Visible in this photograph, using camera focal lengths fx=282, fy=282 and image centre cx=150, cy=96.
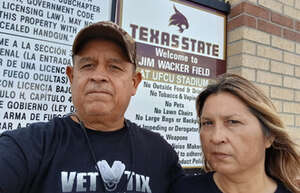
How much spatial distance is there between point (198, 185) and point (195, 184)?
18 mm

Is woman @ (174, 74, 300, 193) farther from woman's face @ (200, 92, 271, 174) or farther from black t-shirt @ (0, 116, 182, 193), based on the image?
black t-shirt @ (0, 116, 182, 193)

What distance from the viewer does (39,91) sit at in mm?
1977

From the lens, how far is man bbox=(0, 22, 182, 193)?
1235 millimetres

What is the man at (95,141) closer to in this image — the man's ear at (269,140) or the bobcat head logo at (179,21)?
the man's ear at (269,140)

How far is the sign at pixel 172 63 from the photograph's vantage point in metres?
2.38

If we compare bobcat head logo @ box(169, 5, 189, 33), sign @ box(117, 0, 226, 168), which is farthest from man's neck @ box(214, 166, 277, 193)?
bobcat head logo @ box(169, 5, 189, 33)

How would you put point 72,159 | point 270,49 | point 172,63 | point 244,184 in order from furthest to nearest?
point 270,49 < point 172,63 < point 244,184 < point 72,159

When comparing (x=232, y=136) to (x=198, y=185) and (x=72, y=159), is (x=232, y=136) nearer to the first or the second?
(x=198, y=185)

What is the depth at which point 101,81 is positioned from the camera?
141cm

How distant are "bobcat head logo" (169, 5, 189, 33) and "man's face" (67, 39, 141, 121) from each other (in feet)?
4.03

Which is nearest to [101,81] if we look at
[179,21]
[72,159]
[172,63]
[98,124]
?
[98,124]

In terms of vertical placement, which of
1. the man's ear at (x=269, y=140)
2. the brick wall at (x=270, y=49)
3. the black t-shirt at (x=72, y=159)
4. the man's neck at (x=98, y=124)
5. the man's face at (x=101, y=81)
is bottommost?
the black t-shirt at (x=72, y=159)

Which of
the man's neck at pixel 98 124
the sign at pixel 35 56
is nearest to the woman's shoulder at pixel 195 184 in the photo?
the man's neck at pixel 98 124

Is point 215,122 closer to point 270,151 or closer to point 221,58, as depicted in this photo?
point 270,151
